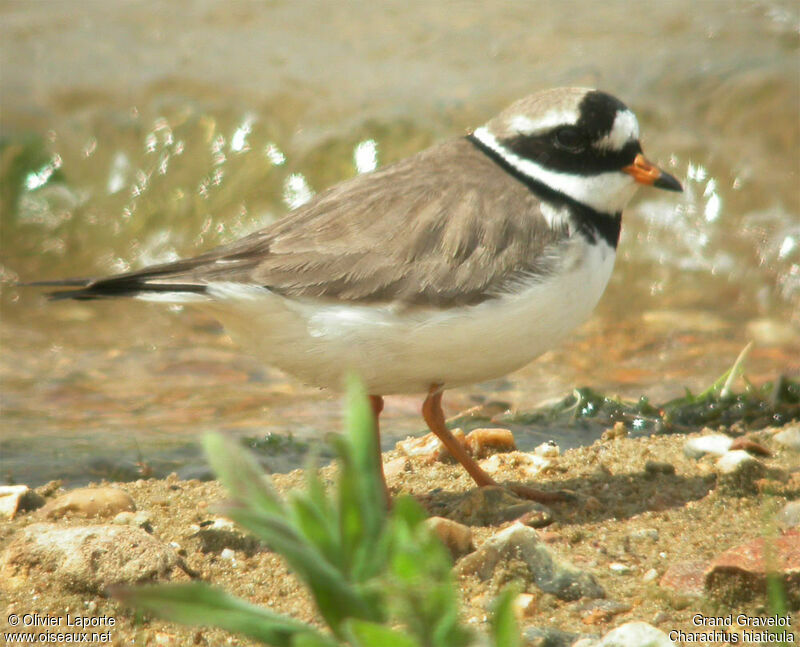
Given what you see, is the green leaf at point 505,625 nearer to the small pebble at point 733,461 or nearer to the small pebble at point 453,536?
the small pebble at point 453,536

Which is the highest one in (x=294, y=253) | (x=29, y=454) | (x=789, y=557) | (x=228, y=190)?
(x=228, y=190)

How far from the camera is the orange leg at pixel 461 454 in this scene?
4160 millimetres

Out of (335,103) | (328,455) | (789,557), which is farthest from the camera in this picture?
(335,103)

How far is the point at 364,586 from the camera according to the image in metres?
2.02

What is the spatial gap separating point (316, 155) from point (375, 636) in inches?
299

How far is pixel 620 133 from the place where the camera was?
14.5 ft

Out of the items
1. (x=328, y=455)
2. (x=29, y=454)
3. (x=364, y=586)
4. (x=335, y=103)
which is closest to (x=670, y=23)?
(x=335, y=103)

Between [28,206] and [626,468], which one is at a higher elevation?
[28,206]

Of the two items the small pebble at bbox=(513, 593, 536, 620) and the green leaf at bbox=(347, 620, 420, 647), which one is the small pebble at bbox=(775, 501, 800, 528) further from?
the green leaf at bbox=(347, 620, 420, 647)

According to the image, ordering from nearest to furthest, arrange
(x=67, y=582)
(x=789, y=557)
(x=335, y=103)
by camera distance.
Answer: (x=789, y=557) → (x=67, y=582) → (x=335, y=103)

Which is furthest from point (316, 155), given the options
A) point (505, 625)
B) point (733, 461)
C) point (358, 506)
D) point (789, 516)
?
point (505, 625)

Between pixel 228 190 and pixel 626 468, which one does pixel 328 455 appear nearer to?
pixel 626 468

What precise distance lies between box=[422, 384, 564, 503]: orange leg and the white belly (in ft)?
0.75

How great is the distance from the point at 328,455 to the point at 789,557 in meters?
2.53
